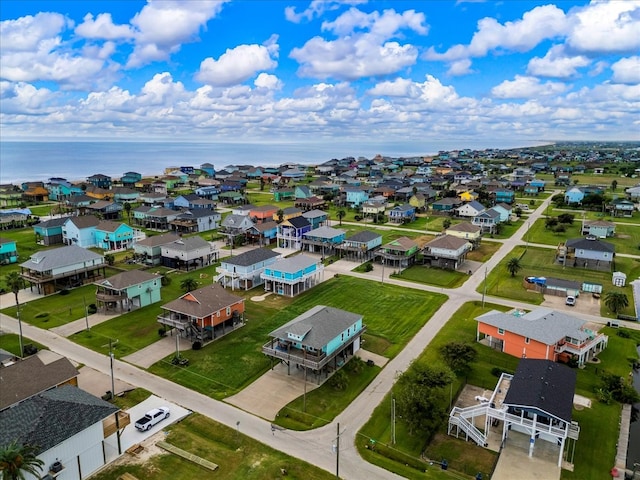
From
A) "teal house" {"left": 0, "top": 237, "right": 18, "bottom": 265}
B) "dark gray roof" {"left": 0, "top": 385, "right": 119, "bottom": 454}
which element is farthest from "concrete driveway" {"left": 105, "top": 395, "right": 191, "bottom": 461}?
"teal house" {"left": 0, "top": 237, "right": 18, "bottom": 265}

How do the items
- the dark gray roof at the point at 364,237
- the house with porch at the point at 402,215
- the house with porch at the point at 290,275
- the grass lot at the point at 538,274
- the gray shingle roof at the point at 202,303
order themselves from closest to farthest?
the gray shingle roof at the point at 202,303 → the house with porch at the point at 290,275 → the grass lot at the point at 538,274 → the dark gray roof at the point at 364,237 → the house with porch at the point at 402,215

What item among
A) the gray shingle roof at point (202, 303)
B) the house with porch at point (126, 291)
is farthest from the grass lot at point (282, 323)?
the house with porch at point (126, 291)

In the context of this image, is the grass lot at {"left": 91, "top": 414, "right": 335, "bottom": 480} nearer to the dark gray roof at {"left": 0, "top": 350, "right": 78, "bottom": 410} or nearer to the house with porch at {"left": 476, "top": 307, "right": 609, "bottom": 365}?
the dark gray roof at {"left": 0, "top": 350, "right": 78, "bottom": 410}

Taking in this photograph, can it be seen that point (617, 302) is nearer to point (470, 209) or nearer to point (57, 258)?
point (470, 209)

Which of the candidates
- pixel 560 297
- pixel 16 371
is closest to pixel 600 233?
pixel 560 297

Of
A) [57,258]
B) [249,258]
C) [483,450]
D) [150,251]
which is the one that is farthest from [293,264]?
[483,450]

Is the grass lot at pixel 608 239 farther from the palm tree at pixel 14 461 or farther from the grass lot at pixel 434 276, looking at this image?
the palm tree at pixel 14 461
